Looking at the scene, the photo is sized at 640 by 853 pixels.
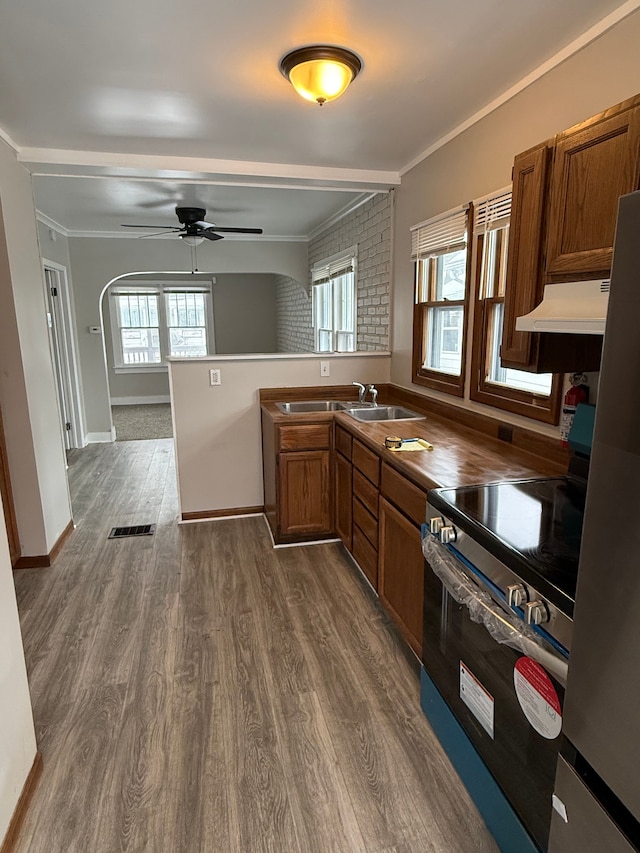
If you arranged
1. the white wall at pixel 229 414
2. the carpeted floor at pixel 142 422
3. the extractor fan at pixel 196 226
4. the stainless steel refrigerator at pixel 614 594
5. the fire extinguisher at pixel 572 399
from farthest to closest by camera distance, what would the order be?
1. the carpeted floor at pixel 142 422
2. the extractor fan at pixel 196 226
3. the white wall at pixel 229 414
4. the fire extinguisher at pixel 572 399
5. the stainless steel refrigerator at pixel 614 594

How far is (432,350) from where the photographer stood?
11.0ft

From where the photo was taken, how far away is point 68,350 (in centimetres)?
589

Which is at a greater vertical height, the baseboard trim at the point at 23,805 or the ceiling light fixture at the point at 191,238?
the ceiling light fixture at the point at 191,238

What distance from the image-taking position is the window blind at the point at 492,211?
92.0 inches

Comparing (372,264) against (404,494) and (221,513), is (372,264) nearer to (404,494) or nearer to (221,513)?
(221,513)

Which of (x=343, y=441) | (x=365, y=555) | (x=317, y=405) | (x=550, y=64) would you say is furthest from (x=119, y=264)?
(x=550, y=64)

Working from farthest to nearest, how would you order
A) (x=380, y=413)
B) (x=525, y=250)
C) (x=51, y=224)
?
1. (x=51, y=224)
2. (x=380, y=413)
3. (x=525, y=250)

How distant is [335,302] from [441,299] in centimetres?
252

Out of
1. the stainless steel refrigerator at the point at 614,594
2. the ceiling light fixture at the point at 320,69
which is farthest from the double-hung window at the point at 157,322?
the stainless steel refrigerator at the point at 614,594

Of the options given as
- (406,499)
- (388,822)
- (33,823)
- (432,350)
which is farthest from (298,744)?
(432,350)

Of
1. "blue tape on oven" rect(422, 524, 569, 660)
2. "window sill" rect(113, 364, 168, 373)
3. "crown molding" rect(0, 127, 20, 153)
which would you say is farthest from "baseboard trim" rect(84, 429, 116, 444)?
"blue tape on oven" rect(422, 524, 569, 660)

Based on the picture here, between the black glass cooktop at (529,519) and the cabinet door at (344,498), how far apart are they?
128cm

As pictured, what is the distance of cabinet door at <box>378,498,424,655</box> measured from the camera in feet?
6.72

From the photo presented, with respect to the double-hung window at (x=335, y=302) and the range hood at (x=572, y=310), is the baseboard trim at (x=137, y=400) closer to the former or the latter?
the double-hung window at (x=335, y=302)
